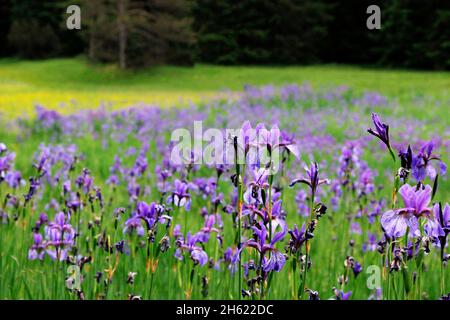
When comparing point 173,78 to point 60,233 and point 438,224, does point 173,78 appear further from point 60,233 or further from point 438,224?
point 438,224

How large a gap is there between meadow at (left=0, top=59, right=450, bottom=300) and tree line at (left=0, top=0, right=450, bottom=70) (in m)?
11.7

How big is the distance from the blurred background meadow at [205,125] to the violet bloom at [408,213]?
12 cm

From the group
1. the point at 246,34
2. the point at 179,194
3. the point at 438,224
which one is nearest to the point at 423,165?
the point at 438,224

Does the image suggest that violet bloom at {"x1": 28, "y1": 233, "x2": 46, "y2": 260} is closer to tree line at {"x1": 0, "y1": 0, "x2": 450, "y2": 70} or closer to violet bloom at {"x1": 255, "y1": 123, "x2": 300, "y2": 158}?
violet bloom at {"x1": 255, "y1": 123, "x2": 300, "y2": 158}

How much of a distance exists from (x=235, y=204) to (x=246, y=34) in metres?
34.9

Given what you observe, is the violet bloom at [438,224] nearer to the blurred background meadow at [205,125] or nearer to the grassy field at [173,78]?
the blurred background meadow at [205,125]

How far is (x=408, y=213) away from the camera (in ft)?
4.57

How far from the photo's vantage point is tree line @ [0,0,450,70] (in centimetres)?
3148

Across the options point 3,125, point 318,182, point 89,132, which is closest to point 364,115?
point 89,132

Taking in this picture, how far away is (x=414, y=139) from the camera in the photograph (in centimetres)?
832

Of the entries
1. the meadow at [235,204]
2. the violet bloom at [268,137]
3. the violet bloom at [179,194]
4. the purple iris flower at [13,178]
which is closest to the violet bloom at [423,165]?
the meadow at [235,204]

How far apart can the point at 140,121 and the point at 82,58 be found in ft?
88.8

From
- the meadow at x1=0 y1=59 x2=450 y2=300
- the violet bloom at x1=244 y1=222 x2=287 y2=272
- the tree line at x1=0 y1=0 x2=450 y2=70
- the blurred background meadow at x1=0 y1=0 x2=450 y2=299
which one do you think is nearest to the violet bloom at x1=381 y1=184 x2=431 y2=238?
the meadow at x1=0 y1=59 x2=450 y2=300
